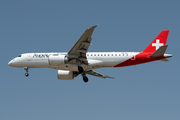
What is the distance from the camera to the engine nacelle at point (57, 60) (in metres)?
48.5

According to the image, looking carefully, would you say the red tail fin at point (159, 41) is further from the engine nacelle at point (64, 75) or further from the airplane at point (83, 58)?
the engine nacelle at point (64, 75)

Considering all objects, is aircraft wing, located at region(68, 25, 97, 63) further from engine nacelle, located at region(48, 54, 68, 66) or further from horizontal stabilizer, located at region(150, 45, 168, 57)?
horizontal stabilizer, located at region(150, 45, 168, 57)

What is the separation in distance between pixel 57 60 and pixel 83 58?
12.8 feet

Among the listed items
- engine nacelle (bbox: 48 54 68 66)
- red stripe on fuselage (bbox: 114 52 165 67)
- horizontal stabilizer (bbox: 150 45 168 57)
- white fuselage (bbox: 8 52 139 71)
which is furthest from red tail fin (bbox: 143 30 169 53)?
engine nacelle (bbox: 48 54 68 66)

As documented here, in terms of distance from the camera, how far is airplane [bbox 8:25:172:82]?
48531 mm

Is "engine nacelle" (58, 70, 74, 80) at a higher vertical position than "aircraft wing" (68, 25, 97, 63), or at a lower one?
lower

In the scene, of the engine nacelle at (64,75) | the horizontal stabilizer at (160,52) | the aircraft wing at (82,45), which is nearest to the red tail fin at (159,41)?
the horizontal stabilizer at (160,52)

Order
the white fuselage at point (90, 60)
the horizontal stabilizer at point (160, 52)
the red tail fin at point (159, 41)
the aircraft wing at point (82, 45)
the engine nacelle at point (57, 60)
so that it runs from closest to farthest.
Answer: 1. the aircraft wing at point (82, 45)
2. the horizontal stabilizer at point (160, 52)
3. the engine nacelle at point (57, 60)
4. the white fuselage at point (90, 60)
5. the red tail fin at point (159, 41)

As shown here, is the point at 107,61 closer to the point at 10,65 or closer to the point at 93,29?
the point at 93,29

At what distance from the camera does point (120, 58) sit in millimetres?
50938

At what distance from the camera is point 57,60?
4850cm

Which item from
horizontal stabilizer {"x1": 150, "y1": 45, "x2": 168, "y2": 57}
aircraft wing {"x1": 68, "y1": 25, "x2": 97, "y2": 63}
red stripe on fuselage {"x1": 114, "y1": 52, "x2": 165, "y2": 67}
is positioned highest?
aircraft wing {"x1": 68, "y1": 25, "x2": 97, "y2": 63}

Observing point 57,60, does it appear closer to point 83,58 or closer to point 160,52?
point 83,58

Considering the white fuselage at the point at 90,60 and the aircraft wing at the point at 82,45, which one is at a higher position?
the aircraft wing at the point at 82,45
